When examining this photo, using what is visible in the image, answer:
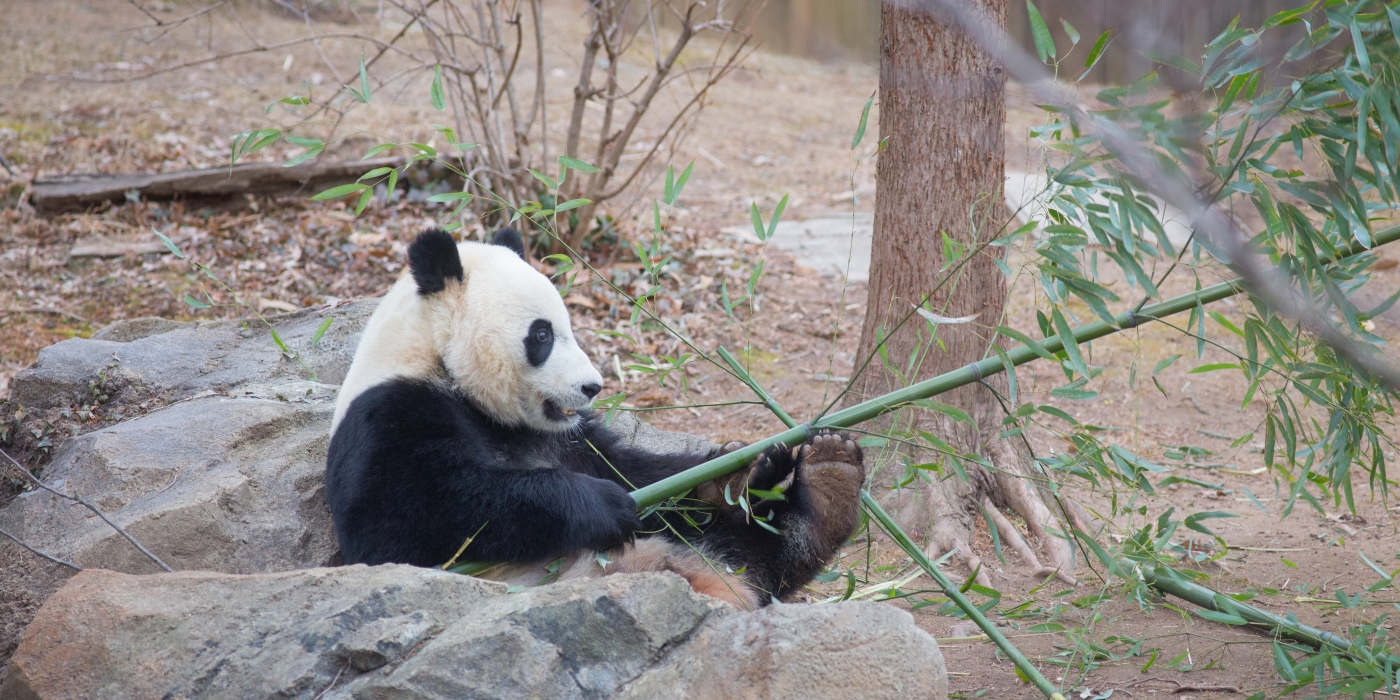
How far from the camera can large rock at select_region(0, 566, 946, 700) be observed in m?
1.91

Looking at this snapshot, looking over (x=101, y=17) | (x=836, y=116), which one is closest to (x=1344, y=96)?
(x=836, y=116)

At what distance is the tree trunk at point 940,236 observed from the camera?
3568 mm

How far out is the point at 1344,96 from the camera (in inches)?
95.3

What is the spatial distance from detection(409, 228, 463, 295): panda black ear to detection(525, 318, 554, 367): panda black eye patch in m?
0.29

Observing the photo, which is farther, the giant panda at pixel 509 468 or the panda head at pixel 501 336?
the panda head at pixel 501 336

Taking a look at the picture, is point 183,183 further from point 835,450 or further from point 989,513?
point 989,513

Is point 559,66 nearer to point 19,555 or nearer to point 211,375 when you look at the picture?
point 211,375

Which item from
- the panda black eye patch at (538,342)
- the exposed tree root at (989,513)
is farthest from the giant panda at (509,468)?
the exposed tree root at (989,513)

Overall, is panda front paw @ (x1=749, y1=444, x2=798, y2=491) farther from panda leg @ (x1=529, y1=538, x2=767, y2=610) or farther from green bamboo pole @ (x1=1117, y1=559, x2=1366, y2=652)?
green bamboo pole @ (x1=1117, y1=559, x2=1366, y2=652)

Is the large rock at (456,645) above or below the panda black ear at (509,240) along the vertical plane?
below

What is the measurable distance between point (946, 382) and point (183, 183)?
6.28 m

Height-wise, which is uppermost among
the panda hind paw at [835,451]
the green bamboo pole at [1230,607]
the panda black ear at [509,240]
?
the panda black ear at [509,240]

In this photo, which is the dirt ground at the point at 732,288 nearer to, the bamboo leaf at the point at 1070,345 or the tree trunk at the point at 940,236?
the tree trunk at the point at 940,236

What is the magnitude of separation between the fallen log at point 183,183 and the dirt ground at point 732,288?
4.7 inches
